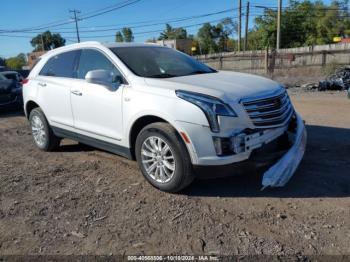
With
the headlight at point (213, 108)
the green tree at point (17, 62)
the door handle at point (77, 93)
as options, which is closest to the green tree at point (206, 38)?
the green tree at point (17, 62)

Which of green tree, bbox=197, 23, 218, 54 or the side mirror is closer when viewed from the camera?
the side mirror

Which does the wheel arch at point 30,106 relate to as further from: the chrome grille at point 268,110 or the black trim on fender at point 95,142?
the chrome grille at point 268,110

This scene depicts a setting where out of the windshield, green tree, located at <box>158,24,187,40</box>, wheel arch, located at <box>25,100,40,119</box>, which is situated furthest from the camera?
green tree, located at <box>158,24,187,40</box>

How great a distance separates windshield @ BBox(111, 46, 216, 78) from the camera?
4.77 meters

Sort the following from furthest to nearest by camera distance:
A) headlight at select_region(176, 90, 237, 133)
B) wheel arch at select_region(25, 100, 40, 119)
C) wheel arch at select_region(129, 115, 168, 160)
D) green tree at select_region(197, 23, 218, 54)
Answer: green tree at select_region(197, 23, 218, 54) → wheel arch at select_region(25, 100, 40, 119) → wheel arch at select_region(129, 115, 168, 160) → headlight at select_region(176, 90, 237, 133)

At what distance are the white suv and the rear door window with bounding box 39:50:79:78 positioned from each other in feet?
0.06

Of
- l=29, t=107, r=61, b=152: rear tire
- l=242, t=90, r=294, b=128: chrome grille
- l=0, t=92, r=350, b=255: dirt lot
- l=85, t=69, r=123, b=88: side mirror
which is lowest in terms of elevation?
l=0, t=92, r=350, b=255: dirt lot

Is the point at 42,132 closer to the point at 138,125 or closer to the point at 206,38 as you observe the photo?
the point at 138,125

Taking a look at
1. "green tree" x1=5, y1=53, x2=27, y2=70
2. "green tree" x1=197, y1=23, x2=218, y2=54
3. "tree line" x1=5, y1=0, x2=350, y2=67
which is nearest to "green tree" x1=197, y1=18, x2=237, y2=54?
"green tree" x1=197, y1=23, x2=218, y2=54

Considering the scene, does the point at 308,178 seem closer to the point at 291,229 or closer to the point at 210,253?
the point at 291,229

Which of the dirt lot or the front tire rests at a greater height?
the front tire

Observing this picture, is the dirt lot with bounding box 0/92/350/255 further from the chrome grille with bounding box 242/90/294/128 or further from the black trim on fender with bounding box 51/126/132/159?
the chrome grille with bounding box 242/90/294/128

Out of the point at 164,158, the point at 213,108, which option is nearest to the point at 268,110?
the point at 213,108

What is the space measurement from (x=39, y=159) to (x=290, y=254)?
14.4 ft
